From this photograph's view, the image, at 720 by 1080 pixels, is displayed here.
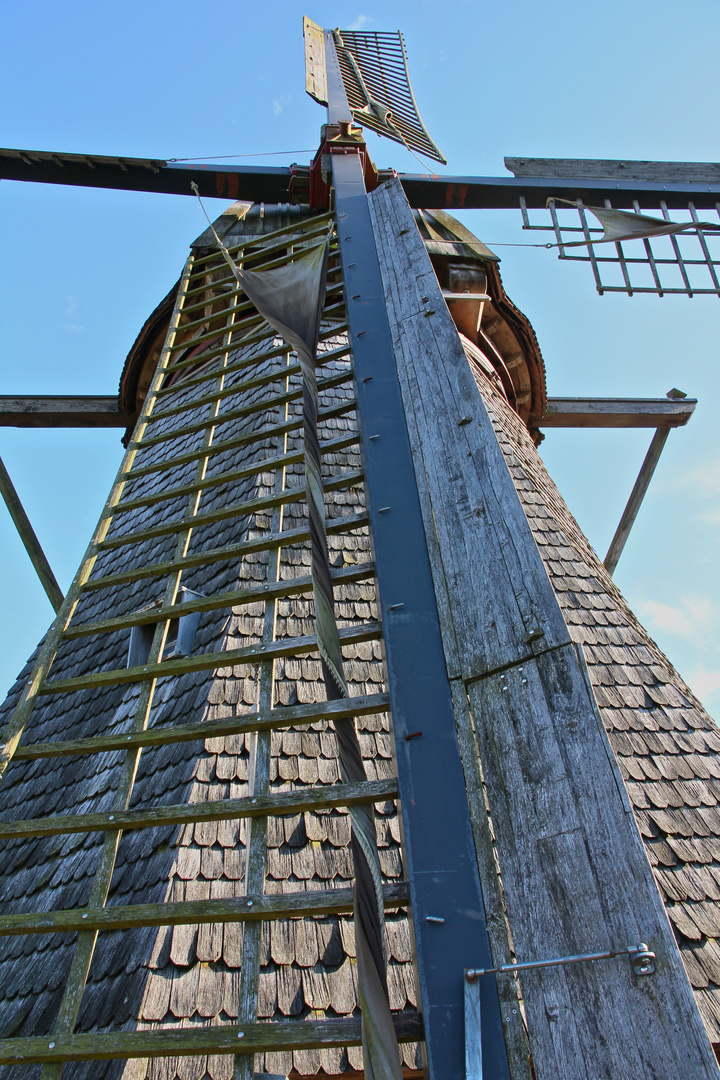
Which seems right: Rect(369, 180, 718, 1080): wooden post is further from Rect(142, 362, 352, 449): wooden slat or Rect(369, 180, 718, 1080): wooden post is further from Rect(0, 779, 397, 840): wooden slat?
Rect(142, 362, 352, 449): wooden slat

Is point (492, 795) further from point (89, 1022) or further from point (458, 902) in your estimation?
point (89, 1022)

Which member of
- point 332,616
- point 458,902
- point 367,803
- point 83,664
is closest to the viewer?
point 458,902

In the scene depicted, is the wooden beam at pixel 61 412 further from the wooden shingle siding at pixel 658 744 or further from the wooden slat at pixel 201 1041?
the wooden slat at pixel 201 1041

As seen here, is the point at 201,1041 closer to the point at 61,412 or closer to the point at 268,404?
the point at 268,404

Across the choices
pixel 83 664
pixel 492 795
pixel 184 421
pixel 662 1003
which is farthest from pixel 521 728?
pixel 184 421

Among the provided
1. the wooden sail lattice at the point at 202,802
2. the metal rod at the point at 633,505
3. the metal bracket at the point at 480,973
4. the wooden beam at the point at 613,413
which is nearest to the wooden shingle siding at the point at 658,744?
the wooden sail lattice at the point at 202,802

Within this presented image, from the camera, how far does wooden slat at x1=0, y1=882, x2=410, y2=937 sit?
5.16 ft

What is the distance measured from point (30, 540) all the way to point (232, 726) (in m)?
4.99

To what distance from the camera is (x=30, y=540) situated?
6.35 meters

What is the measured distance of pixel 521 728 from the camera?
154 centimetres

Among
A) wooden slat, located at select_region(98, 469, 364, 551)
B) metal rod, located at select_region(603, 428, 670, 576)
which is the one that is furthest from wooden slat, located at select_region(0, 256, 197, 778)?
metal rod, located at select_region(603, 428, 670, 576)

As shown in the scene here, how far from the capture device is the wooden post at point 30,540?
20.8 ft

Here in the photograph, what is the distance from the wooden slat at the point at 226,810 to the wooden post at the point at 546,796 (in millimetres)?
271

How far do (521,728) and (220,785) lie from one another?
1.69 metres
